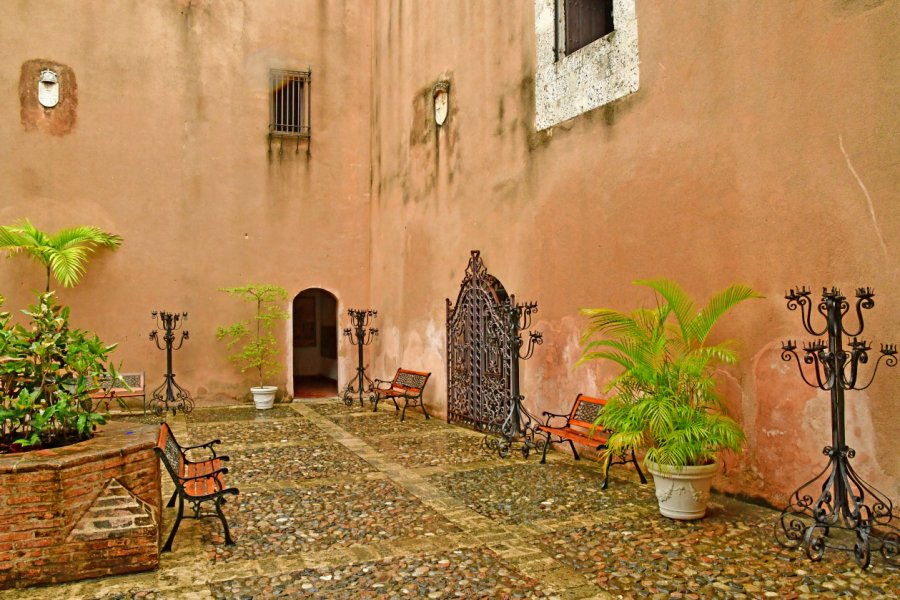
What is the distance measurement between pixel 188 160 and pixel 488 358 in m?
7.19

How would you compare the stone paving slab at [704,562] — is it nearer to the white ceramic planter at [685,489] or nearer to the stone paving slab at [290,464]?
the white ceramic planter at [685,489]

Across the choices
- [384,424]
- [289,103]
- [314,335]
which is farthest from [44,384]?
[314,335]

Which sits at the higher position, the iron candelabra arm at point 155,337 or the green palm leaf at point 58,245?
the green palm leaf at point 58,245

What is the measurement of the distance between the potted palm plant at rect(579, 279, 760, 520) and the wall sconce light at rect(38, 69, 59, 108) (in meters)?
Result: 10.7

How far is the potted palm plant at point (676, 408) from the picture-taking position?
5207 mm

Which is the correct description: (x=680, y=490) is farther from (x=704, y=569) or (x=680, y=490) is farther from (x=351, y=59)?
(x=351, y=59)

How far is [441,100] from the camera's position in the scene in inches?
440

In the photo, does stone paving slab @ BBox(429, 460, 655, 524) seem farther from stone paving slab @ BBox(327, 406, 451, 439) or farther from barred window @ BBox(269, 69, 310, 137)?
barred window @ BBox(269, 69, 310, 137)

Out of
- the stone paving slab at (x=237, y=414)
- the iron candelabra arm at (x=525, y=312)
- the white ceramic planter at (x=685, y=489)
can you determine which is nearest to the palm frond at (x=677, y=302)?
the white ceramic planter at (x=685, y=489)

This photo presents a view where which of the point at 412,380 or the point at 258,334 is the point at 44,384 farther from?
the point at 258,334

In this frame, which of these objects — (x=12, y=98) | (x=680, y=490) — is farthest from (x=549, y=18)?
(x=12, y=98)

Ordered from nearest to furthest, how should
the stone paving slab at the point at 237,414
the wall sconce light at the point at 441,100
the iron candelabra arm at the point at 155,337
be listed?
the stone paving slab at the point at 237,414 → the wall sconce light at the point at 441,100 → the iron candelabra arm at the point at 155,337

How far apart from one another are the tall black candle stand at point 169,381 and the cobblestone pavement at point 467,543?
16.2 feet

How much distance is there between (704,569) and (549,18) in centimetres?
666
